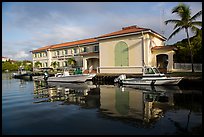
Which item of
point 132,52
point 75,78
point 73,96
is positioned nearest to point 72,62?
point 75,78

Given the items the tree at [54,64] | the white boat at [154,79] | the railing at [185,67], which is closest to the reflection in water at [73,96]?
the white boat at [154,79]

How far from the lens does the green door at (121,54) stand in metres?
28.2

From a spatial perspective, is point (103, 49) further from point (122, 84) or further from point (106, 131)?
point (106, 131)

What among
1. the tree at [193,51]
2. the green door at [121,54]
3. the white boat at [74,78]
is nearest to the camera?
the tree at [193,51]

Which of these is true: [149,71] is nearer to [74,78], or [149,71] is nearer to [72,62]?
[74,78]

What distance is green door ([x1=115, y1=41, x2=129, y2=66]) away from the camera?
28.2 m

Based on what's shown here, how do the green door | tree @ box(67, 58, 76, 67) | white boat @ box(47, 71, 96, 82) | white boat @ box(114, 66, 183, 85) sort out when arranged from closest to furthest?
1. white boat @ box(114, 66, 183, 85)
2. the green door
3. white boat @ box(47, 71, 96, 82)
4. tree @ box(67, 58, 76, 67)

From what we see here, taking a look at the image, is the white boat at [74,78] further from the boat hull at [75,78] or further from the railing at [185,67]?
the railing at [185,67]

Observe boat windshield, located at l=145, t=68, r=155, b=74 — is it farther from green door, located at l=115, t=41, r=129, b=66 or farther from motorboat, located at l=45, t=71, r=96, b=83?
motorboat, located at l=45, t=71, r=96, b=83

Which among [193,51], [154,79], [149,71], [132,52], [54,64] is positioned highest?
[132,52]

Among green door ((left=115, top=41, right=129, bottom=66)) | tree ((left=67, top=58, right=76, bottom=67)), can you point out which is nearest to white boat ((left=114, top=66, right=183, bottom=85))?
green door ((left=115, top=41, right=129, bottom=66))

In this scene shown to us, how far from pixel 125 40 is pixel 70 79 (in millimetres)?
10072

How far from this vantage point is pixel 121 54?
28.8 meters

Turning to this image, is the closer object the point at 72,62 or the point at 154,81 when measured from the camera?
the point at 154,81
